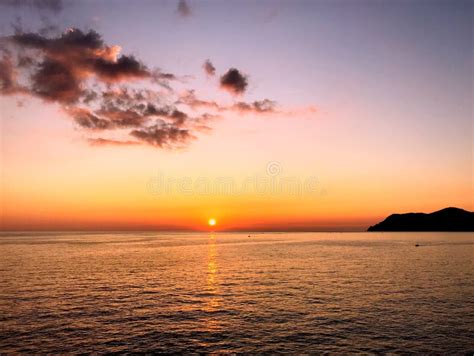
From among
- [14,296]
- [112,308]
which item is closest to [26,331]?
[112,308]

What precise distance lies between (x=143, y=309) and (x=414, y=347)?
29.2 meters

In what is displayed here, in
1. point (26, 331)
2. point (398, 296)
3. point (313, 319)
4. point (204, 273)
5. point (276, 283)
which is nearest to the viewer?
point (26, 331)

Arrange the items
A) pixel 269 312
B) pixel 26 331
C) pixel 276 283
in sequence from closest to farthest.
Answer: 1. pixel 26 331
2. pixel 269 312
3. pixel 276 283

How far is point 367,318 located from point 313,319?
5968 mm

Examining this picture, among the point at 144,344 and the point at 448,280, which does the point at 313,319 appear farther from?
the point at 448,280

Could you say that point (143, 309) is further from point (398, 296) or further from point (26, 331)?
point (398, 296)

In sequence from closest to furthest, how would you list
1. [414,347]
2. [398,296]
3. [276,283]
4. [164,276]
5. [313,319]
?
1. [414,347]
2. [313,319]
3. [398,296]
4. [276,283]
5. [164,276]

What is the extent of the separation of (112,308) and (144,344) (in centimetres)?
1432

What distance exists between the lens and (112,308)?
135ft

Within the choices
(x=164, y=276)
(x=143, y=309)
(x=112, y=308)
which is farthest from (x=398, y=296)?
(x=164, y=276)

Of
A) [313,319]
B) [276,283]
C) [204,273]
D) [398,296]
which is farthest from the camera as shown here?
[204,273]

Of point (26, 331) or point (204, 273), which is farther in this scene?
point (204, 273)

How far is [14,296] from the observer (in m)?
48.0

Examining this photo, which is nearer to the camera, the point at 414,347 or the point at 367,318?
the point at 414,347
